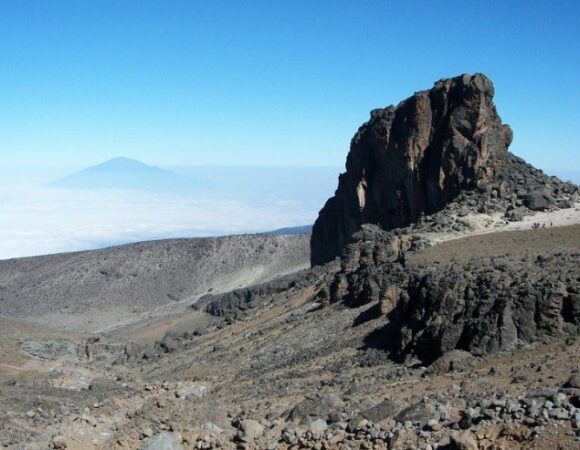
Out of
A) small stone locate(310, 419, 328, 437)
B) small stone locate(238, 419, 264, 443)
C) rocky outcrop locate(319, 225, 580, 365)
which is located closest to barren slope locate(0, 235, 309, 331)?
rocky outcrop locate(319, 225, 580, 365)

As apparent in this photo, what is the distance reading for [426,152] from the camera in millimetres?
37938

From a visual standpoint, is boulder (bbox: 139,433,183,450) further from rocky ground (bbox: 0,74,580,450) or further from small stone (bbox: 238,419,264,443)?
small stone (bbox: 238,419,264,443)

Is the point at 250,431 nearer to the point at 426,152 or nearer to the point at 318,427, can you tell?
the point at 318,427

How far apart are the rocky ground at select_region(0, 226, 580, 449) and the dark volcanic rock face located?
275 inches

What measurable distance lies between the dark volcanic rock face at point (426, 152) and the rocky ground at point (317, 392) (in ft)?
22.9

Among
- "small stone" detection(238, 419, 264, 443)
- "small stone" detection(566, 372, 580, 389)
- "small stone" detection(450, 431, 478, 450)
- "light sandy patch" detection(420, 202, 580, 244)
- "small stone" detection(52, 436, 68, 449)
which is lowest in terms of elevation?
"small stone" detection(52, 436, 68, 449)

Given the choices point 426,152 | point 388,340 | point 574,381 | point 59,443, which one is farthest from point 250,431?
point 426,152

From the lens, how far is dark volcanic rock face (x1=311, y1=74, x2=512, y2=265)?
3531 centimetres

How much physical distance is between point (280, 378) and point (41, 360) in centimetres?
1656

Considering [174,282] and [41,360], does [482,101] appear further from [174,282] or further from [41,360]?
[174,282]

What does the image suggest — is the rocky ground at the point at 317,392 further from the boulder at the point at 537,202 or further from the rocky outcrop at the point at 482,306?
the boulder at the point at 537,202

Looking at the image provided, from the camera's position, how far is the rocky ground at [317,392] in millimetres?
12461

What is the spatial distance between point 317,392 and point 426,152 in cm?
2240

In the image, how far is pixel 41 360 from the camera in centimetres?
3381
